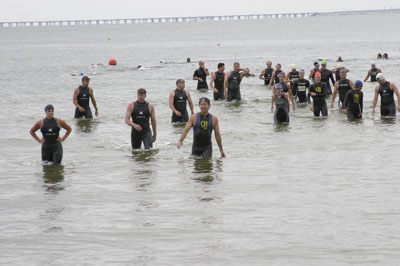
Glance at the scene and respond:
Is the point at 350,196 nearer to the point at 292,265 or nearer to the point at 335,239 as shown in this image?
the point at 335,239

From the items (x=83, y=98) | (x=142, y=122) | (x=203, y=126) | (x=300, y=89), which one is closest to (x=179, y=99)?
(x=83, y=98)

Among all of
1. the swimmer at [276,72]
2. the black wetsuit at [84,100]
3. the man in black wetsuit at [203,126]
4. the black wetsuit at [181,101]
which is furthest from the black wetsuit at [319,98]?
the man in black wetsuit at [203,126]

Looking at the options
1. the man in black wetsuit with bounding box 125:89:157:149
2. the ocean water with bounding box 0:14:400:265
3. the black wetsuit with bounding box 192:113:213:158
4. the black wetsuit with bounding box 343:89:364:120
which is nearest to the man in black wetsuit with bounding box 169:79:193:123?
the ocean water with bounding box 0:14:400:265

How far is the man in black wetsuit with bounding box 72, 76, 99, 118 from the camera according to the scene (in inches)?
831

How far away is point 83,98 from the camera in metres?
21.5

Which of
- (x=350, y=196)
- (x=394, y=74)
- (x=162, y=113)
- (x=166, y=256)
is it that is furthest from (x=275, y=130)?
(x=394, y=74)

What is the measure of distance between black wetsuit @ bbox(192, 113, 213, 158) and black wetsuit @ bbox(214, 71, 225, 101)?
40.6 ft

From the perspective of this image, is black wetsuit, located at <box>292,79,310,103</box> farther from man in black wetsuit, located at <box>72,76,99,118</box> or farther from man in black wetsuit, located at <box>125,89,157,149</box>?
man in black wetsuit, located at <box>125,89,157,149</box>

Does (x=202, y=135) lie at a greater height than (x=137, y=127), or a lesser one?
lesser

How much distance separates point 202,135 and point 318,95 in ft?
29.0

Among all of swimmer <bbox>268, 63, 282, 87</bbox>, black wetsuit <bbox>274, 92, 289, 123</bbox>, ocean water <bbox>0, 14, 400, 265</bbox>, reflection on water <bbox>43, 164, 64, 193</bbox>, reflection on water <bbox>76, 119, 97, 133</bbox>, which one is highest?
swimmer <bbox>268, 63, 282, 87</bbox>

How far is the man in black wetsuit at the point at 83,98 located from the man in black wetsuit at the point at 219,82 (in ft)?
20.8

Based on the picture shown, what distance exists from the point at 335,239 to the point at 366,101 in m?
18.9

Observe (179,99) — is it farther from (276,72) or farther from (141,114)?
(276,72)
